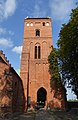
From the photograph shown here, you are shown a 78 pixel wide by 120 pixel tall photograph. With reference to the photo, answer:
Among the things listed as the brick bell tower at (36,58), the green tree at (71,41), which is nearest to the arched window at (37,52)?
the brick bell tower at (36,58)

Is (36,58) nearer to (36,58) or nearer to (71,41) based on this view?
(36,58)

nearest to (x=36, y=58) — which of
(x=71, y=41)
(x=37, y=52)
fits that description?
(x=37, y=52)

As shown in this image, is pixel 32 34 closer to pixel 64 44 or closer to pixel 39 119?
pixel 64 44

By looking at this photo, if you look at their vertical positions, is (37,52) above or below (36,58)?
above

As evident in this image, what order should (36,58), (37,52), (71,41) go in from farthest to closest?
(37,52), (36,58), (71,41)

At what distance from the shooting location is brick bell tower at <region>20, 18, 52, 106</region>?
37094 millimetres

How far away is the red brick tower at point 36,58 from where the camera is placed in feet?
122

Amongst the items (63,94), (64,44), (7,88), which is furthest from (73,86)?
(7,88)

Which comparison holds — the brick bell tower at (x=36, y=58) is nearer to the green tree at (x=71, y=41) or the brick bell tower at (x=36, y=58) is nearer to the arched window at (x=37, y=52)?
the arched window at (x=37, y=52)

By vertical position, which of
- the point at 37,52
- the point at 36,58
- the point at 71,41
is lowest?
the point at 71,41

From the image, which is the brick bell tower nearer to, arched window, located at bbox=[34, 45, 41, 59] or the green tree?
arched window, located at bbox=[34, 45, 41, 59]

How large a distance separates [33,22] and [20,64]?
1039cm

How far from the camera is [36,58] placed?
131 feet

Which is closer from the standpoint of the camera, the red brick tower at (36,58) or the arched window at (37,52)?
the red brick tower at (36,58)
